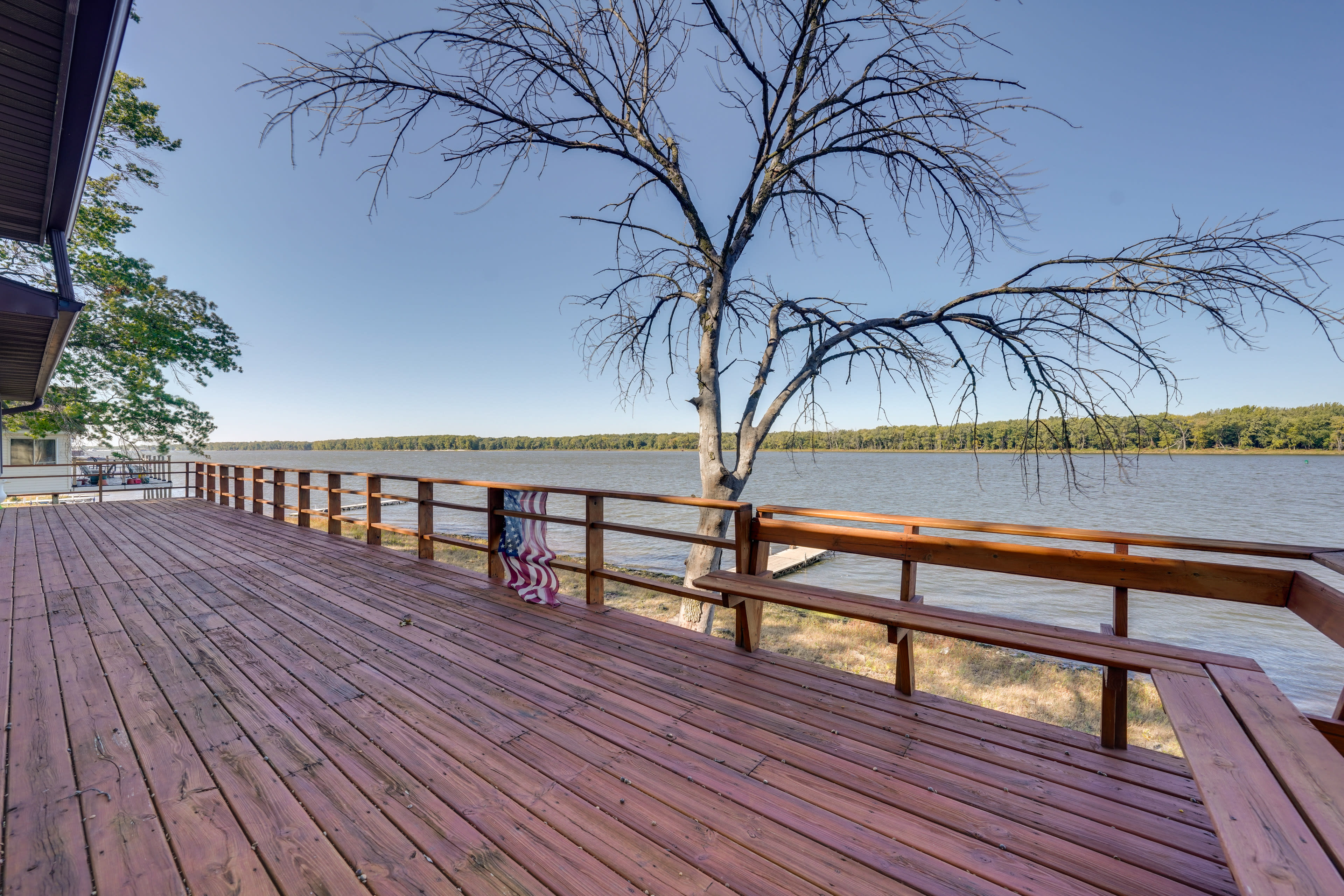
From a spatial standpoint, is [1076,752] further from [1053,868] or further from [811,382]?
[811,382]

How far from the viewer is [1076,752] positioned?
1.86 meters

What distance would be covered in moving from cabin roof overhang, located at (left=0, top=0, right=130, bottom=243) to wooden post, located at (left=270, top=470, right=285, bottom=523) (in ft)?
14.9

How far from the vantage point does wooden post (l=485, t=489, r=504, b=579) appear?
4113 millimetres

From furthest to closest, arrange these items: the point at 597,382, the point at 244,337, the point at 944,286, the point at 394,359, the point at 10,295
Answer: the point at 394,359, the point at 244,337, the point at 597,382, the point at 944,286, the point at 10,295

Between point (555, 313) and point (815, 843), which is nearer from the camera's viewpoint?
point (815, 843)

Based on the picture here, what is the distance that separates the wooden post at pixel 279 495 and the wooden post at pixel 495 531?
16.8ft

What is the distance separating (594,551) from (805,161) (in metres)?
3.74

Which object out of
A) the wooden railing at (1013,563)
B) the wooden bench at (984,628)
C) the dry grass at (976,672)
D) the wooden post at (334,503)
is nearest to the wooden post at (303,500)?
the wooden post at (334,503)

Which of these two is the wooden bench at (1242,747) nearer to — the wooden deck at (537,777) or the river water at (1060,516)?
the wooden deck at (537,777)

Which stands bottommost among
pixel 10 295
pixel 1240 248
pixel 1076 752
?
pixel 1076 752

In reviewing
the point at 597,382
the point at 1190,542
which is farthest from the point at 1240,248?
the point at 597,382

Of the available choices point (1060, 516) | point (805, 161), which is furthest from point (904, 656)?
point (1060, 516)

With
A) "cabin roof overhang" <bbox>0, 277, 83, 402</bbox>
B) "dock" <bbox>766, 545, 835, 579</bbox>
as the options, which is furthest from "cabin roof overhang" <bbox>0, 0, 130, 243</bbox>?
"dock" <bbox>766, 545, 835, 579</bbox>

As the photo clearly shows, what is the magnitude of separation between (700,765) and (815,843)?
48cm
